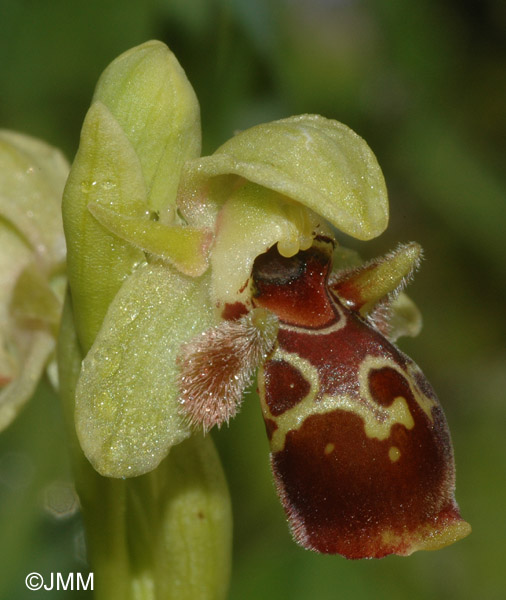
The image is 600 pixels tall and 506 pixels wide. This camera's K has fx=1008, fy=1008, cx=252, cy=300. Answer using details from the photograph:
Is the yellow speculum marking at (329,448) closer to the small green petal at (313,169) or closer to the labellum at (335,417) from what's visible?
the labellum at (335,417)

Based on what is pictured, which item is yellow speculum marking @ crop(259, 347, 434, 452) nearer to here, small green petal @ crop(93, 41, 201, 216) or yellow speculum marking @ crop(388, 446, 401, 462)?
yellow speculum marking @ crop(388, 446, 401, 462)

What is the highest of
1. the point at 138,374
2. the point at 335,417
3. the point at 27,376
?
the point at 335,417

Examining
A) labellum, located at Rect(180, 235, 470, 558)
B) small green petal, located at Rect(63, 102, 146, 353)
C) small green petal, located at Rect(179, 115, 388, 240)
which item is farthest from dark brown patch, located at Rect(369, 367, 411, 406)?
small green petal, located at Rect(63, 102, 146, 353)

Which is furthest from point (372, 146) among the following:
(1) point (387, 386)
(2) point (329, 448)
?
(2) point (329, 448)

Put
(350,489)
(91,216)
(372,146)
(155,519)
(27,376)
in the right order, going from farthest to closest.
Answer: (372,146) < (27,376) < (155,519) < (91,216) < (350,489)

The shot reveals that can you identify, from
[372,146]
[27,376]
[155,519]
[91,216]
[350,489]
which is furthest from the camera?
[372,146]

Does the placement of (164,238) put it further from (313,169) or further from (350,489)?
(350,489)

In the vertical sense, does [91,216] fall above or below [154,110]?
below

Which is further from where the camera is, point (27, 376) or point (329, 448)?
point (27, 376)
